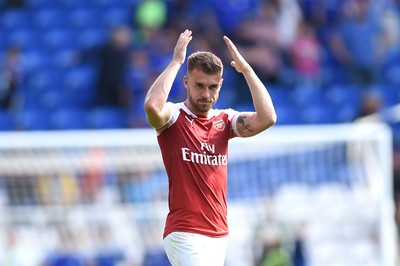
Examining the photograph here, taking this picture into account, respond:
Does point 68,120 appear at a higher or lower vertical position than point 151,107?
higher

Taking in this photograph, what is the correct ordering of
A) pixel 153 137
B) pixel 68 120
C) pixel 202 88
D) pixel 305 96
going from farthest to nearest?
pixel 305 96 < pixel 68 120 < pixel 153 137 < pixel 202 88

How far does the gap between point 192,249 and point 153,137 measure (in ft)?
22.0

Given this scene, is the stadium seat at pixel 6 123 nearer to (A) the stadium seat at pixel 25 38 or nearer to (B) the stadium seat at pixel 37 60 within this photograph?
(B) the stadium seat at pixel 37 60

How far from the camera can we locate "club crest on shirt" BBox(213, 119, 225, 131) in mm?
7164

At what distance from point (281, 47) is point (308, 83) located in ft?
2.43

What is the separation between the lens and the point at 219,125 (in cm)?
719

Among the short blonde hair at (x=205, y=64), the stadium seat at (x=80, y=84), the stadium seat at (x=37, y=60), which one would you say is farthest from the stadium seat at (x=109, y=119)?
the short blonde hair at (x=205, y=64)

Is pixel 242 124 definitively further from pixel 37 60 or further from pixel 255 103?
pixel 37 60

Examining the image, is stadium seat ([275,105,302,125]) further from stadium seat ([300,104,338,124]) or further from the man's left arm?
the man's left arm

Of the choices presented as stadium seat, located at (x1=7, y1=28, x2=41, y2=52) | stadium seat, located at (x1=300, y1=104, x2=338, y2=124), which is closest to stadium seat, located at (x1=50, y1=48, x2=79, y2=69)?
stadium seat, located at (x1=7, y1=28, x2=41, y2=52)

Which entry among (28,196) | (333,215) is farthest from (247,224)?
(28,196)

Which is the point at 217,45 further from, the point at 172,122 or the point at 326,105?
the point at 172,122

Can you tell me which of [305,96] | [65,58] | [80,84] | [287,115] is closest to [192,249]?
[287,115]

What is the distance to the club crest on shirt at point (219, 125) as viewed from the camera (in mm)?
7164
